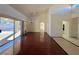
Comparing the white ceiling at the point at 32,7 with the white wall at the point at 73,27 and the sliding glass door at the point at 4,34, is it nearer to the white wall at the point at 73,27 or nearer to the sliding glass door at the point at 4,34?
the sliding glass door at the point at 4,34

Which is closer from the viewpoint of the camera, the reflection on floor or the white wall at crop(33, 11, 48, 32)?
the reflection on floor

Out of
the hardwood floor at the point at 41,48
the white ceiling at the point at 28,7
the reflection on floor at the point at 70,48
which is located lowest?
the reflection on floor at the point at 70,48

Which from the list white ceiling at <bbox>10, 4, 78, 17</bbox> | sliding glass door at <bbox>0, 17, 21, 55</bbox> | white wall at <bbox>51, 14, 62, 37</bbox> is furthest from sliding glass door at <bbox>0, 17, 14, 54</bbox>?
white wall at <bbox>51, 14, 62, 37</bbox>

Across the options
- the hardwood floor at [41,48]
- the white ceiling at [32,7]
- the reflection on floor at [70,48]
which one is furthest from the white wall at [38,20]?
the reflection on floor at [70,48]

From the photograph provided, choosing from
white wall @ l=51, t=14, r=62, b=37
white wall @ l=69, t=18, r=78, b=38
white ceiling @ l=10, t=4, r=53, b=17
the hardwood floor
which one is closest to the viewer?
the hardwood floor

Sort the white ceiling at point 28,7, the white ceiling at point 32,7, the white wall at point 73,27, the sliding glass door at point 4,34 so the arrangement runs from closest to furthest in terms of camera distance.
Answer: the sliding glass door at point 4,34, the white ceiling at point 28,7, the white ceiling at point 32,7, the white wall at point 73,27

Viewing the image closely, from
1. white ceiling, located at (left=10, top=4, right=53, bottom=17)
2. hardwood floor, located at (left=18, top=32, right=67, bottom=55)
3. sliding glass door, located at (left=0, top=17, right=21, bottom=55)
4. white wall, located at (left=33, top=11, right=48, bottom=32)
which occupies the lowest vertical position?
hardwood floor, located at (left=18, top=32, right=67, bottom=55)

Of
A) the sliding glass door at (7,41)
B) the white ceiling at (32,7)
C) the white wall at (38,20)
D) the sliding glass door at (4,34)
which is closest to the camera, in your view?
the sliding glass door at (7,41)

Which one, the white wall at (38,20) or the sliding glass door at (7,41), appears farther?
the white wall at (38,20)

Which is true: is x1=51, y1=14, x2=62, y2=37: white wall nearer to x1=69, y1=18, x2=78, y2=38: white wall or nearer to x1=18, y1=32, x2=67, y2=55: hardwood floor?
x1=69, y1=18, x2=78, y2=38: white wall

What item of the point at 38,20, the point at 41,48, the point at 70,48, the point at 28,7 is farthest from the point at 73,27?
the point at 41,48

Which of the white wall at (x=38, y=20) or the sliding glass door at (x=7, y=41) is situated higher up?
the white wall at (x=38, y=20)
